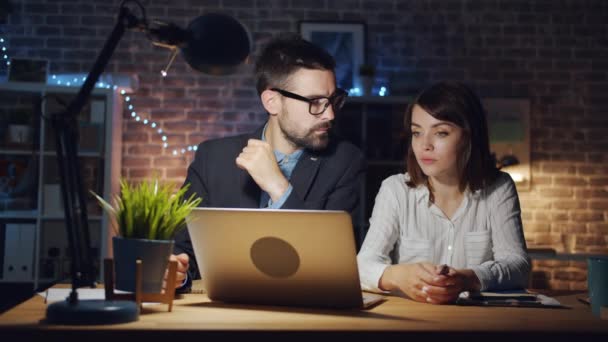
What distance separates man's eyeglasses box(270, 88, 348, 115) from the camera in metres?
2.32

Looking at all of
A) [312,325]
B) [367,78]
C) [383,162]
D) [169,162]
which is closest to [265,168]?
[312,325]

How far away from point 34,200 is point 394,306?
Answer: 3462mm

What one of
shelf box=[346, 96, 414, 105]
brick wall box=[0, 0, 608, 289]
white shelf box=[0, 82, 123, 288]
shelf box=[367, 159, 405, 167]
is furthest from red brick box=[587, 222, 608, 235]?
white shelf box=[0, 82, 123, 288]

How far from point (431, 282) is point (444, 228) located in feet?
2.21

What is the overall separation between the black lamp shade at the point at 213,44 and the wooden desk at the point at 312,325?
0.51 metres

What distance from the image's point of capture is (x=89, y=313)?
1.10 metres

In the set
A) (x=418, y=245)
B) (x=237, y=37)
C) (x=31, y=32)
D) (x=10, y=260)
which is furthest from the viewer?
(x=31, y=32)

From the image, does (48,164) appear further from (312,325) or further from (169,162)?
(312,325)

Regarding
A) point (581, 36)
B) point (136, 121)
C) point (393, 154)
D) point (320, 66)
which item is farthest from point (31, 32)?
point (581, 36)

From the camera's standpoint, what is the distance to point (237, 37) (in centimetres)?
141

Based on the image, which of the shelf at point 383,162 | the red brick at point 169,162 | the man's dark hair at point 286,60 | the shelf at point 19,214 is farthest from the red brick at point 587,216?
the shelf at point 19,214

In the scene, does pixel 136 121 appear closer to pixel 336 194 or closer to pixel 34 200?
pixel 34 200

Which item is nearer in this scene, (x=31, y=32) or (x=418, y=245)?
(x=418, y=245)
